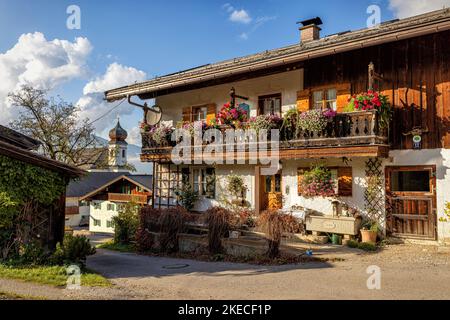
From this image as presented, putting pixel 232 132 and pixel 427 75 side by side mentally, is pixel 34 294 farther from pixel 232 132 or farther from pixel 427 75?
pixel 427 75

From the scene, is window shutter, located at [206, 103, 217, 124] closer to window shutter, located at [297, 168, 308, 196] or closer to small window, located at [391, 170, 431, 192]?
window shutter, located at [297, 168, 308, 196]

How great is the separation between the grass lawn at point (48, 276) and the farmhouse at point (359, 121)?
278 inches

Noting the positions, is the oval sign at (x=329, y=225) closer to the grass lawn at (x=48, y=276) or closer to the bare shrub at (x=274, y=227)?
the bare shrub at (x=274, y=227)

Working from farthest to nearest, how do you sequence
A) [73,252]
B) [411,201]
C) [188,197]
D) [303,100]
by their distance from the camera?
[188,197], [303,100], [411,201], [73,252]

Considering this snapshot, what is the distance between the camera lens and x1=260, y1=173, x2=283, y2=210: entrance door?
15047 millimetres

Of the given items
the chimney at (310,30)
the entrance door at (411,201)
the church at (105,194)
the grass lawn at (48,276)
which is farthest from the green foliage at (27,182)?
the chimney at (310,30)

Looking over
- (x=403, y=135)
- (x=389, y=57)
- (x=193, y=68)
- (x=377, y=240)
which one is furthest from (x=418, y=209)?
(x=193, y=68)

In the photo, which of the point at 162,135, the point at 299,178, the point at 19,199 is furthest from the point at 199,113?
the point at 19,199

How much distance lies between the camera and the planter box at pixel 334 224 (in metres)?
12.4

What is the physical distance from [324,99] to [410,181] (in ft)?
13.0

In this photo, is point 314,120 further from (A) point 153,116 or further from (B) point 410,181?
(A) point 153,116

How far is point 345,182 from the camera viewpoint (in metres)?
13.4

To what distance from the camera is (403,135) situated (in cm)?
1245
